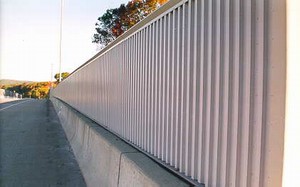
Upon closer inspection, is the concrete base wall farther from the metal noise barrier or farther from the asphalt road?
A: the asphalt road

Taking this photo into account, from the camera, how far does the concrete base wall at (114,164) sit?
431 centimetres

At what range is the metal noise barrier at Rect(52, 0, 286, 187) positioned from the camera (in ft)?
9.88

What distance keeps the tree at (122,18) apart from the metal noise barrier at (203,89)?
24.8 m

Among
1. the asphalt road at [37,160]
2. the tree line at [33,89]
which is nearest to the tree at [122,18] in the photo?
the asphalt road at [37,160]

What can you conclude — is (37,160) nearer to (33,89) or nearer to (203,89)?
(203,89)

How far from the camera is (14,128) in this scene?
15.4m

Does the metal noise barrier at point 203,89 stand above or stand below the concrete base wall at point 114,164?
above

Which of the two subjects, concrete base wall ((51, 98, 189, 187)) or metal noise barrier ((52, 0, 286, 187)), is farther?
concrete base wall ((51, 98, 189, 187))

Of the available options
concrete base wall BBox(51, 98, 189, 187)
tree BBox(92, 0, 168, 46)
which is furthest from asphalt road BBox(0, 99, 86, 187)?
tree BBox(92, 0, 168, 46)

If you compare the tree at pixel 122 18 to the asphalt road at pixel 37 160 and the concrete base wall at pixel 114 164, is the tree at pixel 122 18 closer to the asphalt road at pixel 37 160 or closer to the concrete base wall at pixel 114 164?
the asphalt road at pixel 37 160

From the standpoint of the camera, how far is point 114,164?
18.3ft

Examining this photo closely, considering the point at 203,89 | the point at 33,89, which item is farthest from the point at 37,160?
the point at 33,89

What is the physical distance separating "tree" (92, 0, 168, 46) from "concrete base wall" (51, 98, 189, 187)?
901 inches

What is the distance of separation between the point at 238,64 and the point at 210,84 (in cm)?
54
